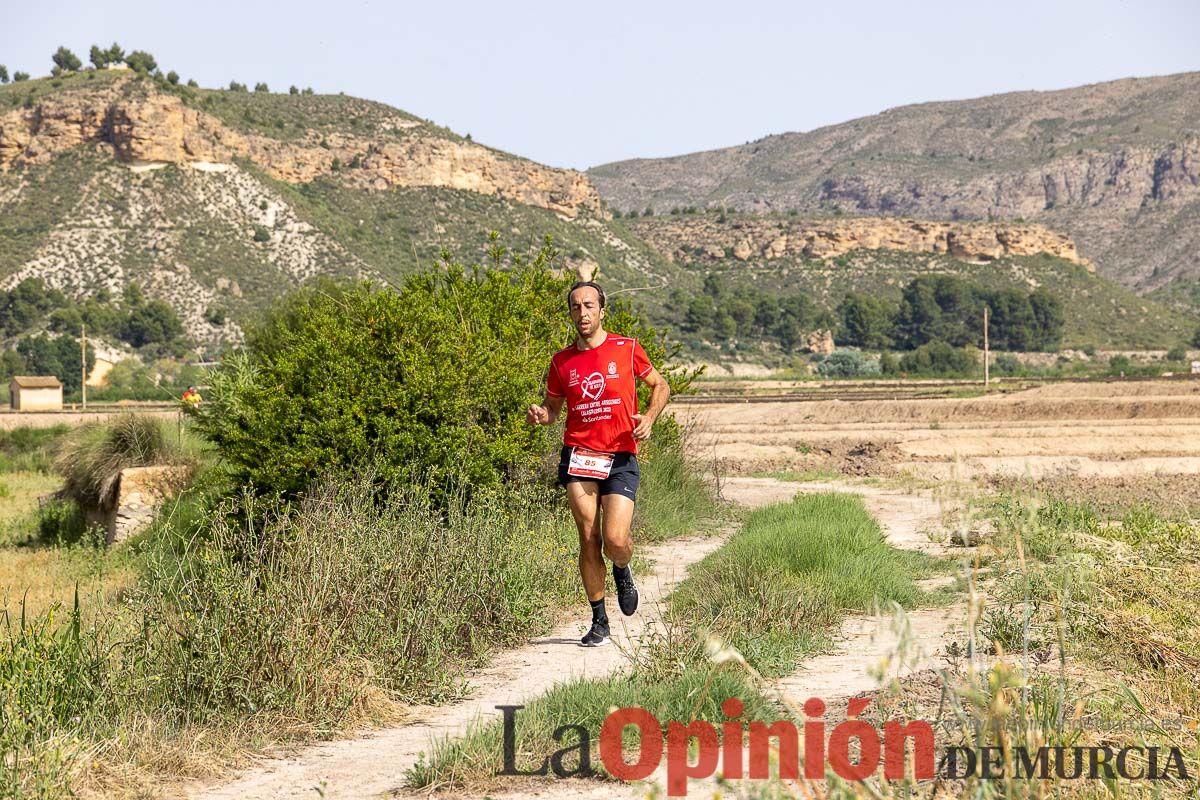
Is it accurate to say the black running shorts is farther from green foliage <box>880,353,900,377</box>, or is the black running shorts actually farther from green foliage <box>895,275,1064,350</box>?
green foliage <box>895,275,1064,350</box>

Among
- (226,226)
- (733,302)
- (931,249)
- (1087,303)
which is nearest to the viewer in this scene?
(226,226)

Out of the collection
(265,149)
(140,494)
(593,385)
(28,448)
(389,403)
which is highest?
(265,149)

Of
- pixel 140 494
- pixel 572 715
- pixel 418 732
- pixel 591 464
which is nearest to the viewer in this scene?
pixel 572 715

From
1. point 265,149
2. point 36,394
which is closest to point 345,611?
point 36,394

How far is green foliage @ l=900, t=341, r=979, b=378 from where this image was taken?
92.7m

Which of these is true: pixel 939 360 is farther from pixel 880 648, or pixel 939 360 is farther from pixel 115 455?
pixel 880 648

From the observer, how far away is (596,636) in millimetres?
7934

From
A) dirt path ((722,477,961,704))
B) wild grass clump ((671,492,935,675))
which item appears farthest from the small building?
wild grass clump ((671,492,935,675))

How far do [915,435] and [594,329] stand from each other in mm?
24383

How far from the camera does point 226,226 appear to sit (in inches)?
3691

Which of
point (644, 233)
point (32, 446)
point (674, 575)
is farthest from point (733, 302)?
point (674, 575)

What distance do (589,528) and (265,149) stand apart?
4307 inches

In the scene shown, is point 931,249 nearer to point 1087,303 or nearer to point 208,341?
point 1087,303

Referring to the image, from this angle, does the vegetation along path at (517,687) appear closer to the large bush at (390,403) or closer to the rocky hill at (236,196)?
the large bush at (390,403)
